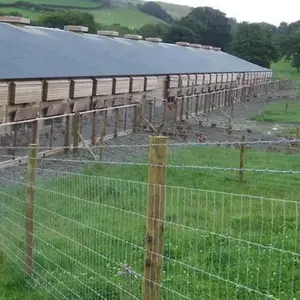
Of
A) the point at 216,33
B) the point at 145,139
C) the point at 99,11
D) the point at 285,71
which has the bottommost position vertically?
the point at 145,139

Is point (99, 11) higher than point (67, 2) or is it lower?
lower

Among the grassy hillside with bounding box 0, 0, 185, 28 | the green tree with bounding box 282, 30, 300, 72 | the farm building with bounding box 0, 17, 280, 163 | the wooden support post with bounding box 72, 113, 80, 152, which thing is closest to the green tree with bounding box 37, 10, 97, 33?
the grassy hillside with bounding box 0, 0, 185, 28

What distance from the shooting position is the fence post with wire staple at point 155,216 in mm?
4984

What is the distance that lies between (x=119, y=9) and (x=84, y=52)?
101235 mm

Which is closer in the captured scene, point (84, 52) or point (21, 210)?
point (21, 210)

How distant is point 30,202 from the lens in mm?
7680

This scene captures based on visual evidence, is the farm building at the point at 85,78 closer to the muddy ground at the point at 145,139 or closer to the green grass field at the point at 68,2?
the muddy ground at the point at 145,139

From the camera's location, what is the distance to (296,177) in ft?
50.8

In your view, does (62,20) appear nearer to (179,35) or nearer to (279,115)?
(179,35)

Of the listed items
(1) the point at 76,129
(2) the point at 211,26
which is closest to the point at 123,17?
(2) the point at 211,26

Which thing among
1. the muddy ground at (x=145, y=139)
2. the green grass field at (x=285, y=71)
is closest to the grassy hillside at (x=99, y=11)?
the green grass field at (x=285, y=71)

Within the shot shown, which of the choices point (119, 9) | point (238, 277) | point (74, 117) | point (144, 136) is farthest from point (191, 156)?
point (119, 9)

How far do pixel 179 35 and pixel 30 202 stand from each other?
80.9 meters

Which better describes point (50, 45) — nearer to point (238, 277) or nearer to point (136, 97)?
point (136, 97)
